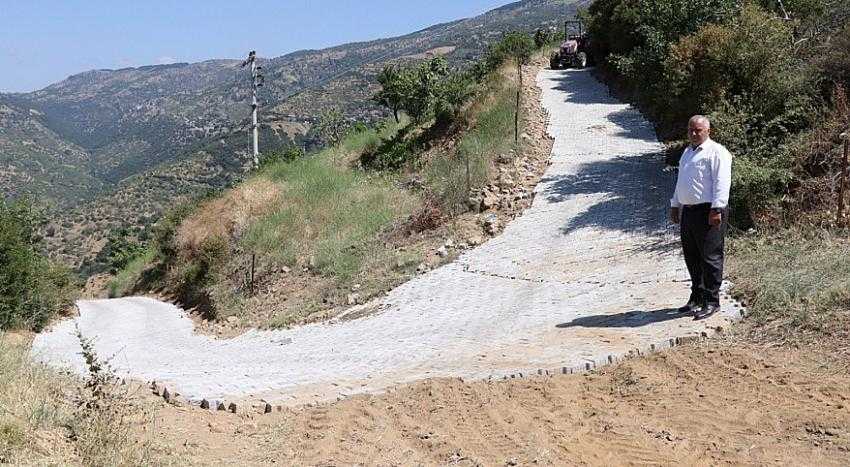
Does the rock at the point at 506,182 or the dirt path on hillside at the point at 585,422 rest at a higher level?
the rock at the point at 506,182

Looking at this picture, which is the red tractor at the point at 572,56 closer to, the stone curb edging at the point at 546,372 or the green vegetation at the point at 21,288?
the green vegetation at the point at 21,288

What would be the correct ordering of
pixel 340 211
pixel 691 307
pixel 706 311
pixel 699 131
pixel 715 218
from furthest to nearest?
pixel 340 211 → pixel 691 307 → pixel 706 311 → pixel 699 131 → pixel 715 218

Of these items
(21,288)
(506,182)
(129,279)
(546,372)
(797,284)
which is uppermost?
(797,284)

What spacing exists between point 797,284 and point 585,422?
10.3 feet

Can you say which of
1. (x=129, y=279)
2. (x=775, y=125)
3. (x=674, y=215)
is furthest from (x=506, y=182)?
(x=129, y=279)

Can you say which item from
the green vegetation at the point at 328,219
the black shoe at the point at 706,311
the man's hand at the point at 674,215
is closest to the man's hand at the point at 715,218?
the man's hand at the point at 674,215

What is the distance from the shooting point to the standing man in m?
6.43

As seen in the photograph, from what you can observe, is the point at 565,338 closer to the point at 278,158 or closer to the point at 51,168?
the point at 278,158

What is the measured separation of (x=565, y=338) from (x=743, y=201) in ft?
14.1

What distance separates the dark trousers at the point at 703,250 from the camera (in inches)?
257

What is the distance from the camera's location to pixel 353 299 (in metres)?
12.3

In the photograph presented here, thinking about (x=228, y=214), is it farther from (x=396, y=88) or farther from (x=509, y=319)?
(x=509, y=319)

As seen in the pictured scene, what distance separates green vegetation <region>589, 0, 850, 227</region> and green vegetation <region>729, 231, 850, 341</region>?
0.98 meters

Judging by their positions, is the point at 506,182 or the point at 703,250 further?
the point at 506,182
